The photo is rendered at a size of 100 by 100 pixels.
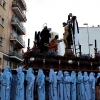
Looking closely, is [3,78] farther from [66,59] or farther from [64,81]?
[66,59]

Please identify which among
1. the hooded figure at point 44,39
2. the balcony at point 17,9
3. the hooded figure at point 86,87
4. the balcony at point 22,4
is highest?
the balcony at point 22,4

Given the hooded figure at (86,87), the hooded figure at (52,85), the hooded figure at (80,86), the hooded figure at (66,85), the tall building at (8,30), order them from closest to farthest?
the hooded figure at (52,85)
the hooded figure at (66,85)
the hooded figure at (80,86)
the hooded figure at (86,87)
the tall building at (8,30)

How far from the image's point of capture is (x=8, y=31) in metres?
32.8

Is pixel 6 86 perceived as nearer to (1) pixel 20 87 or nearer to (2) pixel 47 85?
(1) pixel 20 87

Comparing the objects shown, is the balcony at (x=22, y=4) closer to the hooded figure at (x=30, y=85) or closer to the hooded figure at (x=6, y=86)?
the hooded figure at (x=30, y=85)

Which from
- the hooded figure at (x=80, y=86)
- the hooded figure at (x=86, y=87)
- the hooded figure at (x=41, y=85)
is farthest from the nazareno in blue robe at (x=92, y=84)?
the hooded figure at (x=41, y=85)

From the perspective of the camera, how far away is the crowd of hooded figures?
10680 mm

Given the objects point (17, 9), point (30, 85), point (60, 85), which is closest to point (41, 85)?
point (30, 85)

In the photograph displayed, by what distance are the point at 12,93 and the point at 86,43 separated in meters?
28.0

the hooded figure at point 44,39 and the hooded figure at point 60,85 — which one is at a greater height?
the hooded figure at point 44,39

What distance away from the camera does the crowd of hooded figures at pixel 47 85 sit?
420 inches

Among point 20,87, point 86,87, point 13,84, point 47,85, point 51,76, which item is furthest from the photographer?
point 86,87

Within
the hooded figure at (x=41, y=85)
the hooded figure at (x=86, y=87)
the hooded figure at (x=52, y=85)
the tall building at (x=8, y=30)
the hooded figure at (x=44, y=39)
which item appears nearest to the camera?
the hooded figure at (x=41, y=85)

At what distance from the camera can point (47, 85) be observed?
12.1 meters
